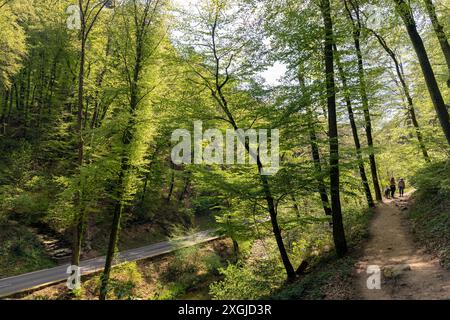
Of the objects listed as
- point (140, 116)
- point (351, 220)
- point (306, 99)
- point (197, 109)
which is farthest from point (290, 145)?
point (140, 116)

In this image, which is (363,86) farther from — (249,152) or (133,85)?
(133,85)

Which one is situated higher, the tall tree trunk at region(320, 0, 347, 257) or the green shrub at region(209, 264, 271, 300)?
the tall tree trunk at region(320, 0, 347, 257)

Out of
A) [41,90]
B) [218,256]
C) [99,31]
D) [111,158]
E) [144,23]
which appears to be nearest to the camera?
[111,158]

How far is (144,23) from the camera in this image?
12.7 metres

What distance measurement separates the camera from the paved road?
11836mm

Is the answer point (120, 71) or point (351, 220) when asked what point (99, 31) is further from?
point (351, 220)

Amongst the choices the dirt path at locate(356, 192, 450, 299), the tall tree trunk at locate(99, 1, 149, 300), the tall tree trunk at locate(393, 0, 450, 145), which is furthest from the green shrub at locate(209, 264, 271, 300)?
the tall tree trunk at locate(393, 0, 450, 145)

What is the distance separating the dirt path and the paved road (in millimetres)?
4975

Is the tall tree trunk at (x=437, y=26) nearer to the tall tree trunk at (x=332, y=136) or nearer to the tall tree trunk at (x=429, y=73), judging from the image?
the tall tree trunk at (x=429, y=73)

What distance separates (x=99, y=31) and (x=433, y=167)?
60.1 feet

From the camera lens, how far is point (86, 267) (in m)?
14.9

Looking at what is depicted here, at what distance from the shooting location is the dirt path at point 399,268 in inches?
238

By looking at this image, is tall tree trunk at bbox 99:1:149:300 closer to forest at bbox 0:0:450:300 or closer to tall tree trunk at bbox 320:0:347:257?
forest at bbox 0:0:450:300

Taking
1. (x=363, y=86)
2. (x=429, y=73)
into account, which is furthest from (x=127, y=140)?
(x=429, y=73)
